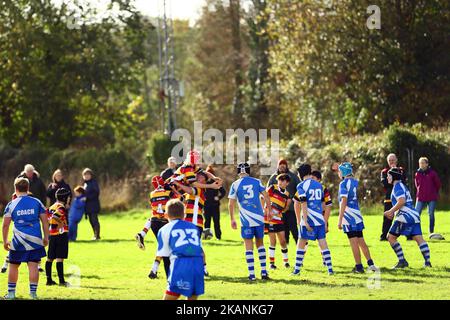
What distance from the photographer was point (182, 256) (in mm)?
11797

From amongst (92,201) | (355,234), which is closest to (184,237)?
(355,234)

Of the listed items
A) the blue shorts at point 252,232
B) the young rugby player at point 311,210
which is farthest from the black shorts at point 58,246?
the young rugby player at point 311,210

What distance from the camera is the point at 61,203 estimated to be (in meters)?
17.3

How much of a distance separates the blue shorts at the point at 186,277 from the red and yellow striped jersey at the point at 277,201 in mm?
7155

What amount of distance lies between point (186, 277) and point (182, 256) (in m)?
0.26

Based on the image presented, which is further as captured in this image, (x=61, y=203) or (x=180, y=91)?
(x=180, y=91)

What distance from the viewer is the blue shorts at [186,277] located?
11.7 metres

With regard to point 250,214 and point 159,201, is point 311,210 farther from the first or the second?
point 159,201

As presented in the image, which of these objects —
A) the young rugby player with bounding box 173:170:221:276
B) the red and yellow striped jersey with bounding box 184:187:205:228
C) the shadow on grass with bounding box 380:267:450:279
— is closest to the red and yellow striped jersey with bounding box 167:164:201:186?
the young rugby player with bounding box 173:170:221:276
